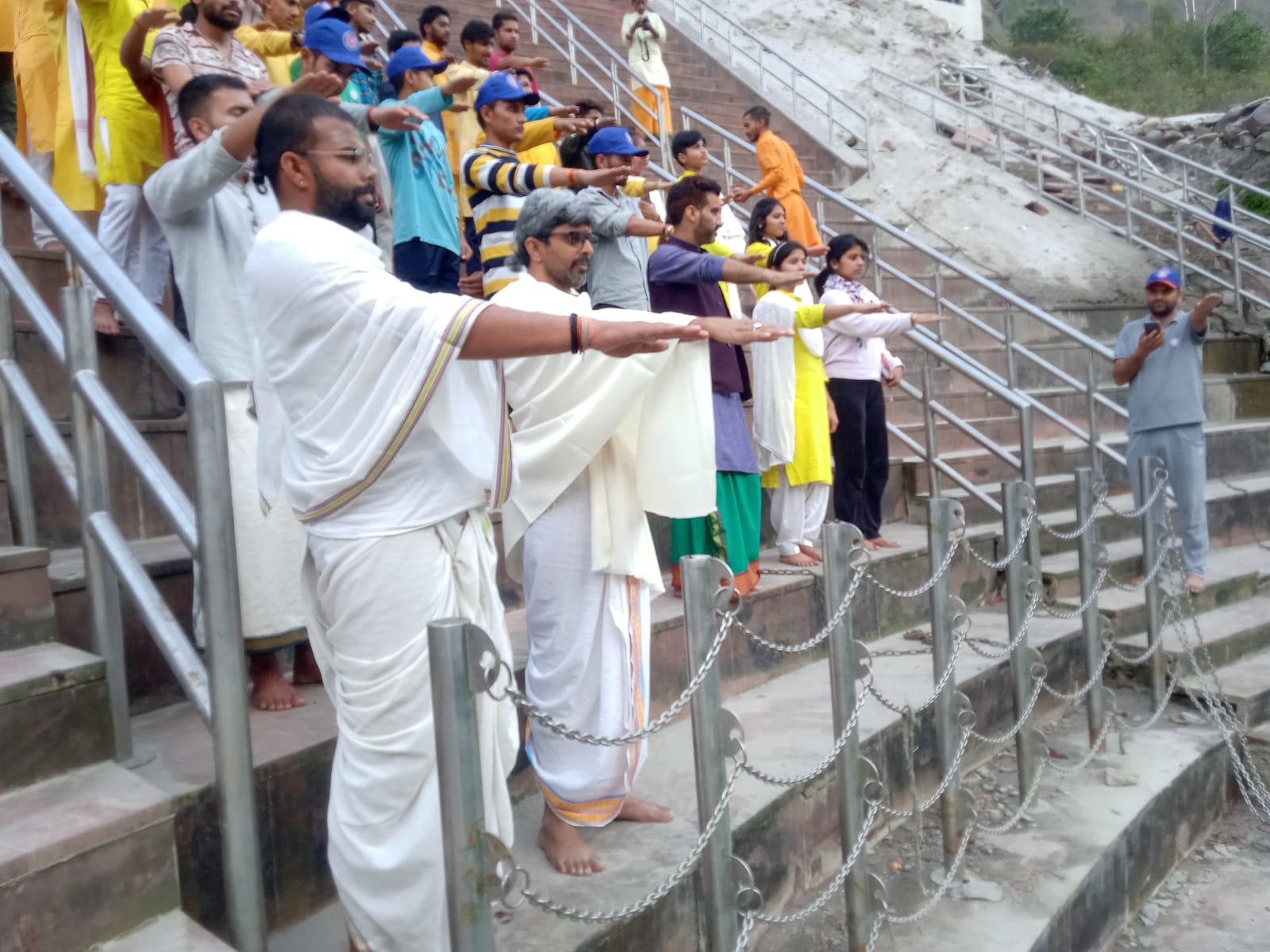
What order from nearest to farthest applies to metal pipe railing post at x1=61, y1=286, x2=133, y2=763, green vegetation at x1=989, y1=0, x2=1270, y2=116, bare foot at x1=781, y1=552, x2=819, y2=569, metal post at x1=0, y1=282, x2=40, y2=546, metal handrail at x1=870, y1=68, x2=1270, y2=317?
metal pipe railing post at x1=61, y1=286, x2=133, y2=763, metal post at x1=0, y1=282, x2=40, y2=546, bare foot at x1=781, y1=552, x2=819, y2=569, metal handrail at x1=870, y1=68, x2=1270, y2=317, green vegetation at x1=989, y1=0, x2=1270, y2=116

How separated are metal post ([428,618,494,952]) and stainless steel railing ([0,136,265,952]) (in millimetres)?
560

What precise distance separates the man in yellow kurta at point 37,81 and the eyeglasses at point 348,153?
257 cm

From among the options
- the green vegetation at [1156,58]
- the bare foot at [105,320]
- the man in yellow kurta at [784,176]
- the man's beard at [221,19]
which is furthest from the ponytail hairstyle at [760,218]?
the green vegetation at [1156,58]

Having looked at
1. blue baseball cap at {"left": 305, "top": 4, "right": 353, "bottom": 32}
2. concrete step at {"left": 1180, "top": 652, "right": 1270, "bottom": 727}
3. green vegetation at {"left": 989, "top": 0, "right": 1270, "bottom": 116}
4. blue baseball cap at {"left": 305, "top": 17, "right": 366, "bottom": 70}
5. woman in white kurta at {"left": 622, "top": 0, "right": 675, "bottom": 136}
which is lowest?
concrete step at {"left": 1180, "top": 652, "right": 1270, "bottom": 727}

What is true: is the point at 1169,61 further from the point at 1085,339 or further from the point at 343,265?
the point at 343,265

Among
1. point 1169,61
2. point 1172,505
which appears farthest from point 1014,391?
point 1169,61

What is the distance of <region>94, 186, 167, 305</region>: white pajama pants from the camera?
3.64 metres

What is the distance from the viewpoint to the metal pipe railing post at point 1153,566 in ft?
17.5

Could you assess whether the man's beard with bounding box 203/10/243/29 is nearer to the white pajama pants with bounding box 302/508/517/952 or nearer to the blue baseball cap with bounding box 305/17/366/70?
the blue baseball cap with bounding box 305/17/366/70

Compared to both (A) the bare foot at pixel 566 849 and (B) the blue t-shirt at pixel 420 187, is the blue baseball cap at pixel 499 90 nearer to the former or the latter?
(B) the blue t-shirt at pixel 420 187

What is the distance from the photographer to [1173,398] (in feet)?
20.2

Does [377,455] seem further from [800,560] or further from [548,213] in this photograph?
[800,560]

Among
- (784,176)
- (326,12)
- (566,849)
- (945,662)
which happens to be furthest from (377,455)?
(784,176)

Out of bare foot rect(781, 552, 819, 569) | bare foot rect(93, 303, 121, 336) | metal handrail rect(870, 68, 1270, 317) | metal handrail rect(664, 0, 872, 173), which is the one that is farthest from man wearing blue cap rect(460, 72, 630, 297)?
metal handrail rect(664, 0, 872, 173)
